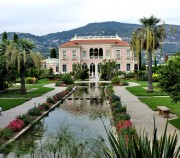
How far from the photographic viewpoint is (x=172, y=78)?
1587cm

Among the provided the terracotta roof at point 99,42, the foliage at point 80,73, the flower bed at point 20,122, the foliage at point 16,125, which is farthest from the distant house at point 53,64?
the foliage at point 16,125

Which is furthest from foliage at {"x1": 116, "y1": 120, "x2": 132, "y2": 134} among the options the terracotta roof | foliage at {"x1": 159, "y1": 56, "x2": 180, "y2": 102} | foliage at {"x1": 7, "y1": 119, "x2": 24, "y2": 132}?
the terracotta roof

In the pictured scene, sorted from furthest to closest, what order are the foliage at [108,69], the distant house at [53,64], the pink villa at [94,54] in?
the distant house at [53,64]
the pink villa at [94,54]
the foliage at [108,69]

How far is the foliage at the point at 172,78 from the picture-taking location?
51.1ft

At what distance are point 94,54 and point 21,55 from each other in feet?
142

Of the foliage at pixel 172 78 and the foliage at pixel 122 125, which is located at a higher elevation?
the foliage at pixel 172 78

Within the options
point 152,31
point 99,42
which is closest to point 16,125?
point 152,31

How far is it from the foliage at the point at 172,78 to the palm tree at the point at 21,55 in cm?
1687

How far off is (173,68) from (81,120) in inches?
196

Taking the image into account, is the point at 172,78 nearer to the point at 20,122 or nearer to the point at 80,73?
the point at 20,122

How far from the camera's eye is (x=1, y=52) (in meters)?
31.7

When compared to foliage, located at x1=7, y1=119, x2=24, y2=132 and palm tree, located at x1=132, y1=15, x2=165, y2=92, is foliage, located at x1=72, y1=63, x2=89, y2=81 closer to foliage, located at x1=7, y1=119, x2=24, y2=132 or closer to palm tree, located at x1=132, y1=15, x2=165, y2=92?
palm tree, located at x1=132, y1=15, x2=165, y2=92

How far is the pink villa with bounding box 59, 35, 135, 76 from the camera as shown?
71312mm

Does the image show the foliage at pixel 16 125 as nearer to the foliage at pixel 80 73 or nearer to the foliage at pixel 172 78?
the foliage at pixel 172 78
